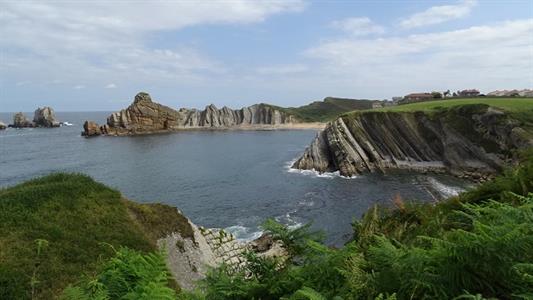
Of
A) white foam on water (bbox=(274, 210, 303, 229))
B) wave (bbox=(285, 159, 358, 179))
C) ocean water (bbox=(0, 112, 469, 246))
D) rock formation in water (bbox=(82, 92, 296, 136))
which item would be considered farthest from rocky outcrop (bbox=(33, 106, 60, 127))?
white foam on water (bbox=(274, 210, 303, 229))

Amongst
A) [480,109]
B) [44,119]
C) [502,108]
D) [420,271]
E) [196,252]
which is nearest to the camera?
[420,271]

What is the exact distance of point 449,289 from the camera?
14.2 ft

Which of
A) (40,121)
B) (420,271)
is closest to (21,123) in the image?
(40,121)

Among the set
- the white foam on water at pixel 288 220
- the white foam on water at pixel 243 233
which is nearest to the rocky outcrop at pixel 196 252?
the white foam on water at pixel 243 233

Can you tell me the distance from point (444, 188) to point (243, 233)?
1266 inches

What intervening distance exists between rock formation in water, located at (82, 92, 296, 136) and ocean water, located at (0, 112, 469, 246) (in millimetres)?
35253

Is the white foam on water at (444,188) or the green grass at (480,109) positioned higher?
the green grass at (480,109)

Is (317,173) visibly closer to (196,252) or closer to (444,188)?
(444,188)

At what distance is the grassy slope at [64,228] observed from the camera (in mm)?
17938

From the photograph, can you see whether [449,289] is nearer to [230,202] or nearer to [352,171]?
[230,202]

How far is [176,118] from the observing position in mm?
163875

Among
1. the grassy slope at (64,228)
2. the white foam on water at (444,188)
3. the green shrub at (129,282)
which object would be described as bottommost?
the white foam on water at (444,188)

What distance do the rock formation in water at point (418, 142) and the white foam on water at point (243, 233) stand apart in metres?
31.5

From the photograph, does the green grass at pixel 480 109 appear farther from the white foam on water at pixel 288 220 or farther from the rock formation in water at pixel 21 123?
the rock formation in water at pixel 21 123
